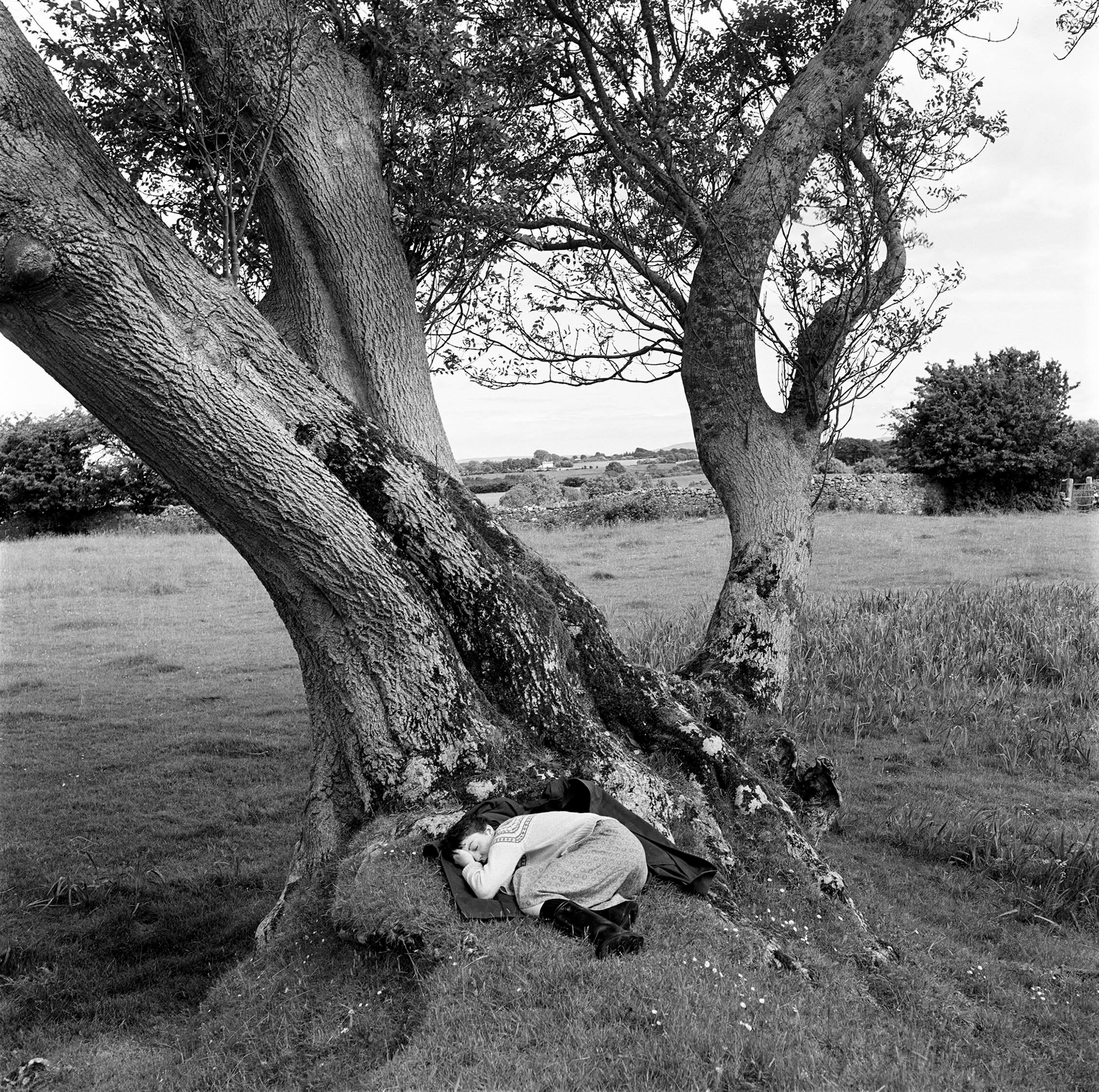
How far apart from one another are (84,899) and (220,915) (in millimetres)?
1011

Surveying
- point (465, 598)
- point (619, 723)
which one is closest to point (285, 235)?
point (465, 598)

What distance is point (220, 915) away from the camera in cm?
663

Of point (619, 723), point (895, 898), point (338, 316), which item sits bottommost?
point (895, 898)

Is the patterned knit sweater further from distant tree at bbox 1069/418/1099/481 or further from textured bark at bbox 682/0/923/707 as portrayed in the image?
distant tree at bbox 1069/418/1099/481

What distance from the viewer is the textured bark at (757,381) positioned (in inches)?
319

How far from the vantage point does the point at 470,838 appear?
15.8 feet

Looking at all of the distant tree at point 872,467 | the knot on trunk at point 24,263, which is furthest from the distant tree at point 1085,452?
the knot on trunk at point 24,263

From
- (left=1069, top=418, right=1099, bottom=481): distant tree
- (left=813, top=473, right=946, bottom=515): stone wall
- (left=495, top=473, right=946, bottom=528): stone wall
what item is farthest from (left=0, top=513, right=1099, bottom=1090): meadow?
(left=1069, top=418, right=1099, bottom=481): distant tree

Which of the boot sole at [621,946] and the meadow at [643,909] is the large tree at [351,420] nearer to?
the meadow at [643,909]

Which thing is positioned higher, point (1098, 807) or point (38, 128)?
point (38, 128)

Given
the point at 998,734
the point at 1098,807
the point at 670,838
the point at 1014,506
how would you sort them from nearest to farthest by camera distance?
the point at 670,838, the point at 1098,807, the point at 998,734, the point at 1014,506

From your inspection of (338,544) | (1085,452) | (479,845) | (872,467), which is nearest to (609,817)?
(479,845)

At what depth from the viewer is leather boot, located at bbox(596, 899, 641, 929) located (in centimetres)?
446

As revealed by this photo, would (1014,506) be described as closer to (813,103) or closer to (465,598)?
(813,103)
